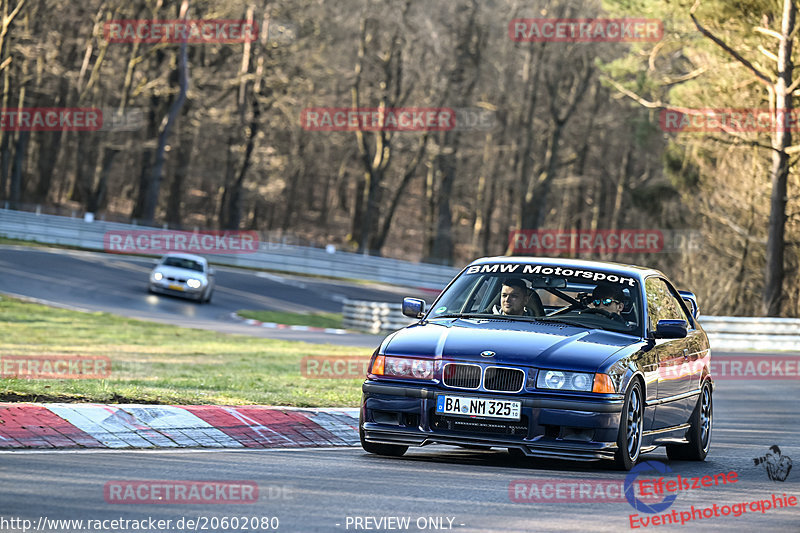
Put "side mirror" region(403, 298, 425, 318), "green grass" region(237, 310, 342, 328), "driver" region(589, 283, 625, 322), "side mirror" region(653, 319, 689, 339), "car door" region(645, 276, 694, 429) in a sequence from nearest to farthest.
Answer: "side mirror" region(653, 319, 689, 339), "car door" region(645, 276, 694, 429), "driver" region(589, 283, 625, 322), "side mirror" region(403, 298, 425, 318), "green grass" region(237, 310, 342, 328)

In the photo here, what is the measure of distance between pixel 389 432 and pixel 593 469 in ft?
5.02

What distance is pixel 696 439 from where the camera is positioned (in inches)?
409

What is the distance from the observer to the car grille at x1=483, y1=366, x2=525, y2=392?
8375 mm

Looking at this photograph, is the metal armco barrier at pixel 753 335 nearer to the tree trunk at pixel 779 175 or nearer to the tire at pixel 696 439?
the tree trunk at pixel 779 175

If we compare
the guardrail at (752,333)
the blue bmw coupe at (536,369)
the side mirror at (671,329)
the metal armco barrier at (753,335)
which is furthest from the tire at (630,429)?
the metal armco barrier at (753,335)

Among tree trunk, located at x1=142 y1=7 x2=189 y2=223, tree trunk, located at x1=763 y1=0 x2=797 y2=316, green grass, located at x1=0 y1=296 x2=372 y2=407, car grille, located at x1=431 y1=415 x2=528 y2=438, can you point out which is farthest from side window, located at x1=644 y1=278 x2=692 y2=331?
tree trunk, located at x1=142 y1=7 x2=189 y2=223

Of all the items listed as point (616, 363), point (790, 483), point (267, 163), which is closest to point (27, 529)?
point (616, 363)

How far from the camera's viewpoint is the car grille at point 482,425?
8336 millimetres

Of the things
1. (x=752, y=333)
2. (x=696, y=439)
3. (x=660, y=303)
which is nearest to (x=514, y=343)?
(x=660, y=303)

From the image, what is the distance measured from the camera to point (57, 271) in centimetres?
3819

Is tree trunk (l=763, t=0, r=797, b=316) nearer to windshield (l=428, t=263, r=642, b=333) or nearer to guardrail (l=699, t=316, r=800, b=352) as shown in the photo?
guardrail (l=699, t=316, r=800, b=352)

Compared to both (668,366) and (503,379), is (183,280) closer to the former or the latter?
(668,366)

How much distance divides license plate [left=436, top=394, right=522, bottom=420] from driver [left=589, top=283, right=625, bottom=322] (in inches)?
66.5

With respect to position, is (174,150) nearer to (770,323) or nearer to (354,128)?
(354,128)
